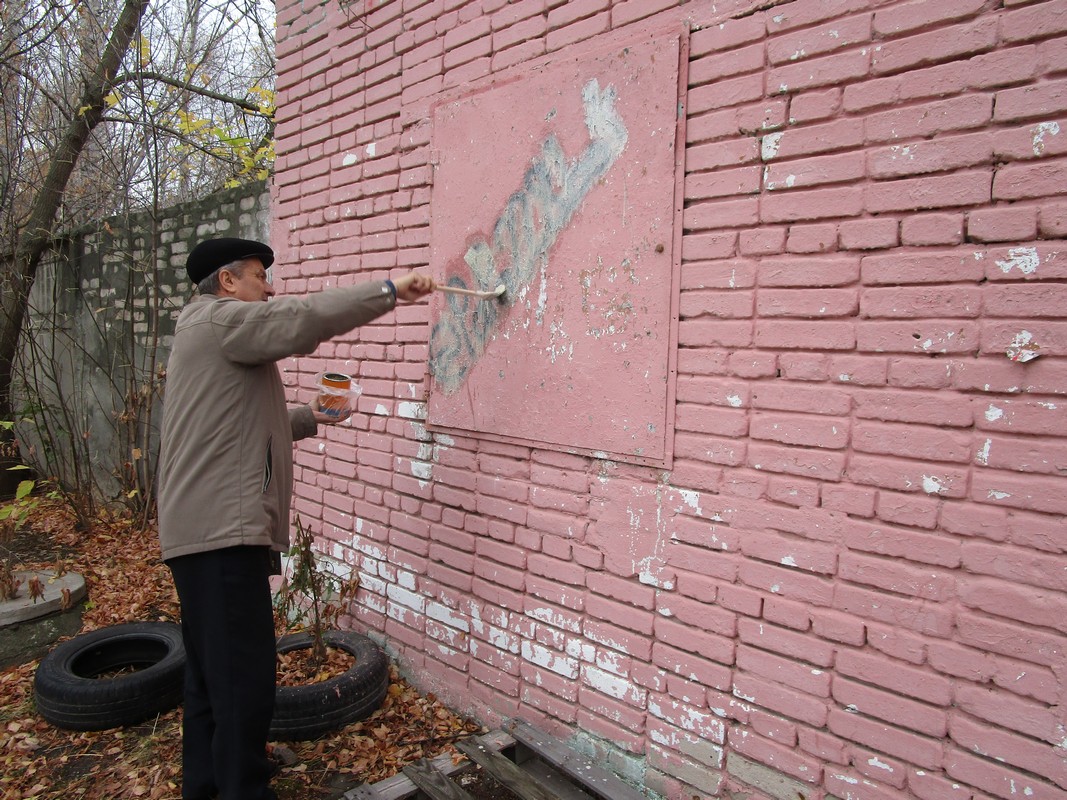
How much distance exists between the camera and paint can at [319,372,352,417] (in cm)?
302

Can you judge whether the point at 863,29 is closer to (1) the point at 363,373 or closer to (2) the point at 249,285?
(2) the point at 249,285

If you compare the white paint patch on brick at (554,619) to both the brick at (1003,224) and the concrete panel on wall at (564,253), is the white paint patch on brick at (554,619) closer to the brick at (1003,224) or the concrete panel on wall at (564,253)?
the concrete panel on wall at (564,253)

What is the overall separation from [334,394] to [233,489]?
687 millimetres

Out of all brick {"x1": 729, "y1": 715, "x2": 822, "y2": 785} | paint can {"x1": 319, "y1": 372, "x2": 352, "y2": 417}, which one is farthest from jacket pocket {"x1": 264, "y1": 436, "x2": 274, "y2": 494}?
brick {"x1": 729, "y1": 715, "x2": 822, "y2": 785}

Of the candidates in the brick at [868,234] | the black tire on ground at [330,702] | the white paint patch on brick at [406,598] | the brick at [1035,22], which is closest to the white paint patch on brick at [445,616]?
the white paint patch on brick at [406,598]

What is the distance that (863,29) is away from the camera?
6.22 ft

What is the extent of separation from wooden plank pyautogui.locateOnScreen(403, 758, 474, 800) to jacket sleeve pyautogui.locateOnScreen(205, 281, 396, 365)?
163 cm

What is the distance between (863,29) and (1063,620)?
63.1 inches

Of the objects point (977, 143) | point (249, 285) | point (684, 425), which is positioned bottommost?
point (684, 425)

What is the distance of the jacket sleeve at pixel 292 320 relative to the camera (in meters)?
2.41

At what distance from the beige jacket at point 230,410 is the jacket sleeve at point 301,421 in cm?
49

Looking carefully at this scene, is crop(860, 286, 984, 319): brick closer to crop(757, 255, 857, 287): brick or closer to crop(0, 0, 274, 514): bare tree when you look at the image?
crop(757, 255, 857, 287): brick

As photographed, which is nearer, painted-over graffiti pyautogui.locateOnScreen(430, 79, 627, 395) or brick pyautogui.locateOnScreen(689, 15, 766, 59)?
brick pyautogui.locateOnScreen(689, 15, 766, 59)

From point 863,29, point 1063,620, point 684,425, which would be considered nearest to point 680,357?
point 684,425
